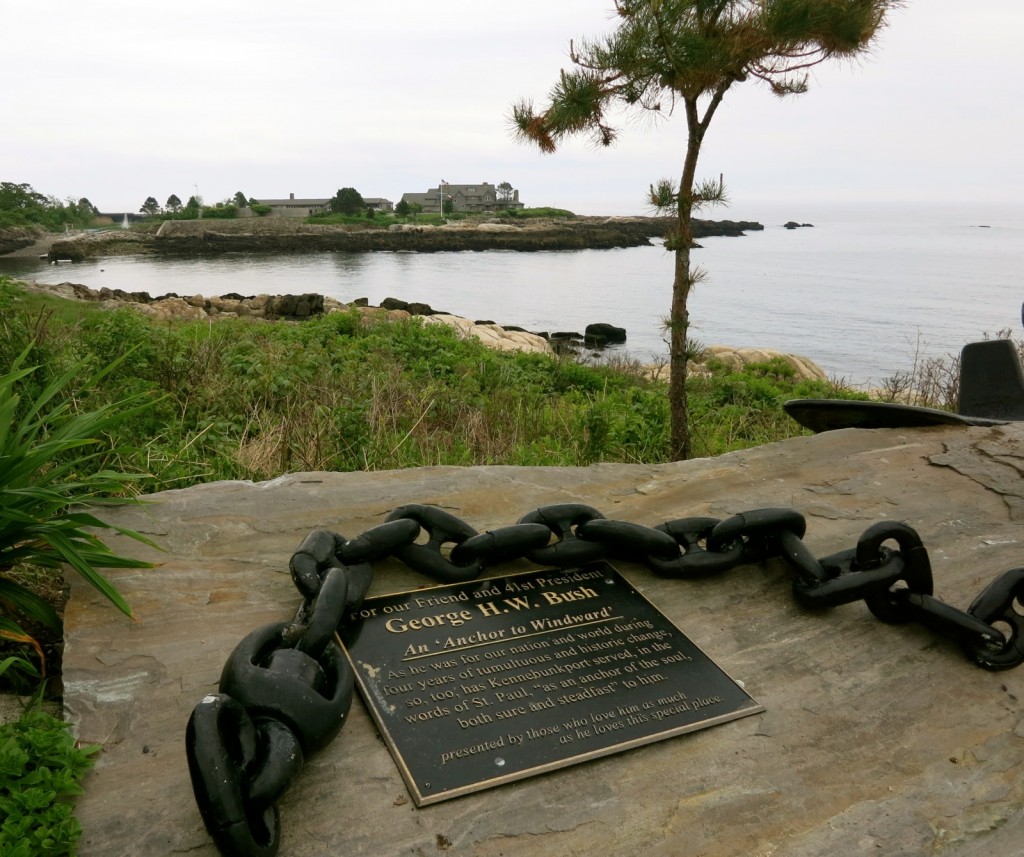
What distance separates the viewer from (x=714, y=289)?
1209 inches

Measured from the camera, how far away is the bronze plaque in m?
2.06

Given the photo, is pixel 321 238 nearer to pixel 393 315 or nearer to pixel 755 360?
pixel 393 315

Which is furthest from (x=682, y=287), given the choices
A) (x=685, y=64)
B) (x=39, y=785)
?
(x=39, y=785)

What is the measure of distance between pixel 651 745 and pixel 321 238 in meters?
62.9

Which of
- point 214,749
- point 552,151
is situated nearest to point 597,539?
point 214,749

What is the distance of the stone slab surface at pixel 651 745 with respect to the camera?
1860mm

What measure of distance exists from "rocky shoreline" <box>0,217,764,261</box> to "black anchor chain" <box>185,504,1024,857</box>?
5534 cm

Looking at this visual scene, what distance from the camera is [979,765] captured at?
2.19m

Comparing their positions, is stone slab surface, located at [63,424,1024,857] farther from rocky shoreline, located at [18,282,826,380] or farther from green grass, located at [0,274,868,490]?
rocky shoreline, located at [18,282,826,380]

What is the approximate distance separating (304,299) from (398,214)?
56.8m

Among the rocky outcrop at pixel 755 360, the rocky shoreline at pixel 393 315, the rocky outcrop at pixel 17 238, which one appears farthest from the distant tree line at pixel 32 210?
the rocky outcrop at pixel 755 360

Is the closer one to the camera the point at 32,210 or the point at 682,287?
the point at 682,287

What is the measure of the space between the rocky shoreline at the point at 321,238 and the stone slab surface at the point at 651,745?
54794 mm

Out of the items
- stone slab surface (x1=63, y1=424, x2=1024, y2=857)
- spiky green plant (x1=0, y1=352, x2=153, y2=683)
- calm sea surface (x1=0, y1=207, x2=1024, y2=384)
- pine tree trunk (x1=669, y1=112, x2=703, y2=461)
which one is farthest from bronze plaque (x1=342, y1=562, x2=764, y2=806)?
calm sea surface (x1=0, y1=207, x2=1024, y2=384)
